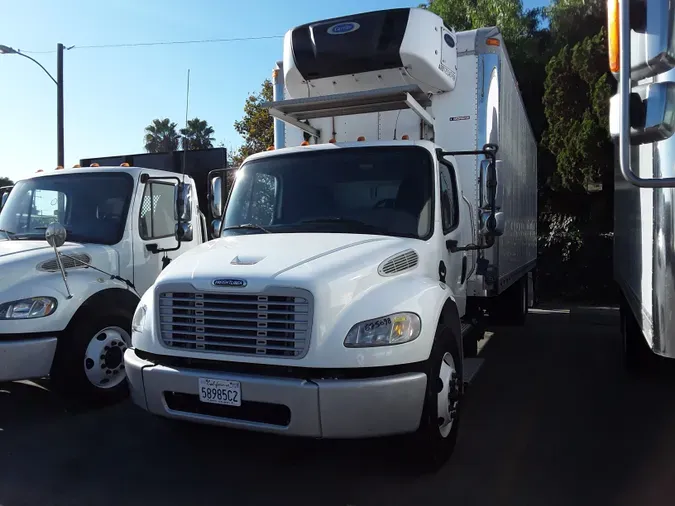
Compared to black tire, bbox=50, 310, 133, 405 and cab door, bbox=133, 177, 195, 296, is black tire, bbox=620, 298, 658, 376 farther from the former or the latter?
black tire, bbox=50, 310, 133, 405

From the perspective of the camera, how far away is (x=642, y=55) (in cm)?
251

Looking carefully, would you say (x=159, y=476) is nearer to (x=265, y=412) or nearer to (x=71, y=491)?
(x=71, y=491)

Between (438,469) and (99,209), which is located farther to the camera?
(99,209)

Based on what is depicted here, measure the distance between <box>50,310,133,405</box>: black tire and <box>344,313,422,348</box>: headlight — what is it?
9.56 ft

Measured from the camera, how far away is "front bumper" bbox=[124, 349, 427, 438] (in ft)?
11.4

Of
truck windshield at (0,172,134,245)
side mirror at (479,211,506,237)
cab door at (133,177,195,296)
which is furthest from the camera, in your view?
cab door at (133,177,195,296)

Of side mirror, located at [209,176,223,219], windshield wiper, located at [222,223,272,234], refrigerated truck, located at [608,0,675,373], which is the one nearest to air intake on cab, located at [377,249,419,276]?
windshield wiper, located at [222,223,272,234]

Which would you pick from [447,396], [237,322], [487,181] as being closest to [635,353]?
[487,181]

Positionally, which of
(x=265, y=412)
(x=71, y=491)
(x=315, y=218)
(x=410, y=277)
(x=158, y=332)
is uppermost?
(x=315, y=218)

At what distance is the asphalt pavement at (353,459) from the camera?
3877 mm

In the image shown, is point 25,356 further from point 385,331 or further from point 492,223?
point 492,223

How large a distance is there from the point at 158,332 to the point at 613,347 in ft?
23.5

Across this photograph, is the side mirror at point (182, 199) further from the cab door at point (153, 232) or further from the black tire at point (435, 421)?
the black tire at point (435, 421)

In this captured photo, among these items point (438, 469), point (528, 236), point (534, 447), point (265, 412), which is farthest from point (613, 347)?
point (265, 412)
